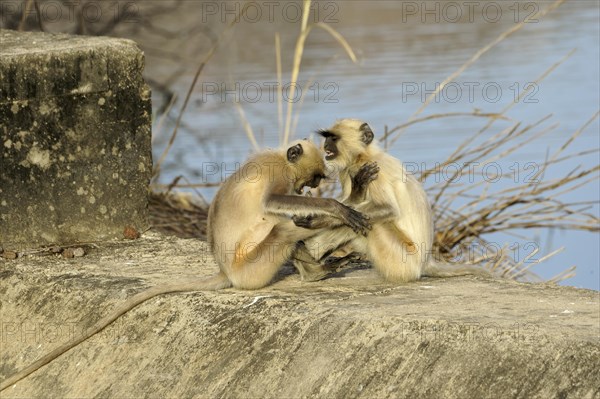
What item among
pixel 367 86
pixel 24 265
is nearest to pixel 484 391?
pixel 24 265

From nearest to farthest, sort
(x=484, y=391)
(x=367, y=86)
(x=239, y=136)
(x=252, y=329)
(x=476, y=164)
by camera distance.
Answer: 1. (x=484, y=391)
2. (x=252, y=329)
3. (x=476, y=164)
4. (x=239, y=136)
5. (x=367, y=86)

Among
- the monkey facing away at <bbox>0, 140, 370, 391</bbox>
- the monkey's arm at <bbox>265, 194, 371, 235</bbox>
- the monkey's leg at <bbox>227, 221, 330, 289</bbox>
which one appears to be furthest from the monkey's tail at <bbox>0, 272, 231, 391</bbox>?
the monkey's arm at <bbox>265, 194, 371, 235</bbox>

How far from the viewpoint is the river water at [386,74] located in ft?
33.4

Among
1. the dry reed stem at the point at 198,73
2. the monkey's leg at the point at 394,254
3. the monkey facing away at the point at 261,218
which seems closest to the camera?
the monkey facing away at the point at 261,218

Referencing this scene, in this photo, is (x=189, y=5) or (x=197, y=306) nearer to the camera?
(x=197, y=306)

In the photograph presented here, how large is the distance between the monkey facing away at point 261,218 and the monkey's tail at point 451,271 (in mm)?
370

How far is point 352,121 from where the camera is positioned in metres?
5.01

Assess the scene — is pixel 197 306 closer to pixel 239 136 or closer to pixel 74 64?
pixel 74 64

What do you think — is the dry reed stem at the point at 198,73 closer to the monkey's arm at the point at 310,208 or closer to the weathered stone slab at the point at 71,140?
the weathered stone slab at the point at 71,140

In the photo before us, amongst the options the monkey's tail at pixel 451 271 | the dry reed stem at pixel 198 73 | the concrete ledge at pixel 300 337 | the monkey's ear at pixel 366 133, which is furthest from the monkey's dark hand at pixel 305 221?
the dry reed stem at pixel 198 73

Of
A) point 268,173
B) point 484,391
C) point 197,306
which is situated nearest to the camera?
point 484,391

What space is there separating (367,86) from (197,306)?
7908 mm

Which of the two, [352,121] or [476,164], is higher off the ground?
[352,121]

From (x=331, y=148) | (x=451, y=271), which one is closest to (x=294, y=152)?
(x=331, y=148)
